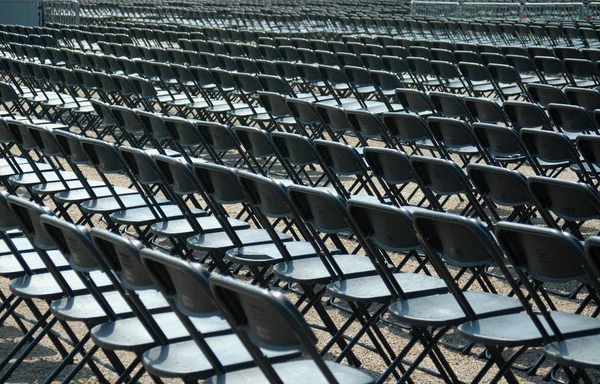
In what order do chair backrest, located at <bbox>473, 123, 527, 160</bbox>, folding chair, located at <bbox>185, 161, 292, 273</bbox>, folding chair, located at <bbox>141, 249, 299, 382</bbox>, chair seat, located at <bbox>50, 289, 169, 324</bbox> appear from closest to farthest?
1. folding chair, located at <bbox>141, 249, 299, 382</bbox>
2. chair seat, located at <bbox>50, 289, 169, 324</bbox>
3. folding chair, located at <bbox>185, 161, 292, 273</bbox>
4. chair backrest, located at <bbox>473, 123, 527, 160</bbox>

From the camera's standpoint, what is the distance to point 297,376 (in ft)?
11.5

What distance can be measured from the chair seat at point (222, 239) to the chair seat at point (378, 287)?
945mm

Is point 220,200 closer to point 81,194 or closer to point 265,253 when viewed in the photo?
point 265,253

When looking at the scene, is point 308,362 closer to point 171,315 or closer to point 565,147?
point 171,315

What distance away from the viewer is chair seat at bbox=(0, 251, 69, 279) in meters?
4.70

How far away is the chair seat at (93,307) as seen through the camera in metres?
4.05

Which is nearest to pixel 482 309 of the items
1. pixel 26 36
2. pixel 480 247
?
pixel 480 247

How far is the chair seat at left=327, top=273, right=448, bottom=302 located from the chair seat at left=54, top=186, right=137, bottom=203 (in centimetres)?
234

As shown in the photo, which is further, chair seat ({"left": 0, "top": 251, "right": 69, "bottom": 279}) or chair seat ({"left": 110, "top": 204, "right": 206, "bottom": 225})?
chair seat ({"left": 110, "top": 204, "right": 206, "bottom": 225})

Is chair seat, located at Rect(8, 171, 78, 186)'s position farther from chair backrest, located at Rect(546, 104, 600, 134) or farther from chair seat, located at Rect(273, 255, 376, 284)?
chair backrest, located at Rect(546, 104, 600, 134)

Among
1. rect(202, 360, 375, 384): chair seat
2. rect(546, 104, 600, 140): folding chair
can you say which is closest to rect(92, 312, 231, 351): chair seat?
rect(202, 360, 375, 384): chair seat

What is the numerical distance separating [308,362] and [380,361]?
135 cm

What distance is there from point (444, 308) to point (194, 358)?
3.66 ft

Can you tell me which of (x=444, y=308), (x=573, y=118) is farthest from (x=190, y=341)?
(x=573, y=118)
